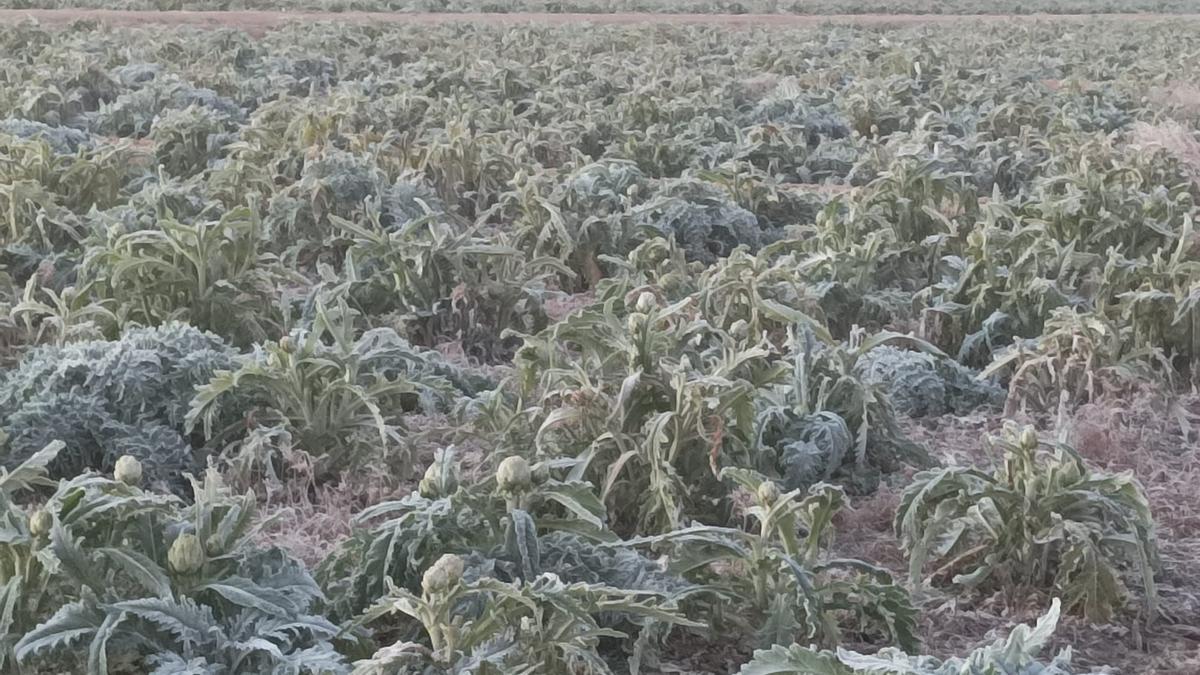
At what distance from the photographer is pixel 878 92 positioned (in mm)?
12336

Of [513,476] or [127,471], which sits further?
[513,476]

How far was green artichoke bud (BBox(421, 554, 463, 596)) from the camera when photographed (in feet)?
8.34

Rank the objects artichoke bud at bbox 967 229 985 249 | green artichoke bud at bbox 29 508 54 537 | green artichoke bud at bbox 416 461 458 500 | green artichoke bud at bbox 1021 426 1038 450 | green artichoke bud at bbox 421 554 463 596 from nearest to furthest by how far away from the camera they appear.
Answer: green artichoke bud at bbox 421 554 463 596
green artichoke bud at bbox 29 508 54 537
green artichoke bud at bbox 416 461 458 500
green artichoke bud at bbox 1021 426 1038 450
artichoke bud at bbox 967 229 985 249

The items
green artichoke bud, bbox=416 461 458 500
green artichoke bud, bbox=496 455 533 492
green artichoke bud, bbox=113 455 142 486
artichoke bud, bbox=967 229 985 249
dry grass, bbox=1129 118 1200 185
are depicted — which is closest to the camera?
green artichoke bud, bbox=113 455 142 486

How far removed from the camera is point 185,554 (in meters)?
2.70

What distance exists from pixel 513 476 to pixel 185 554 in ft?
2.41

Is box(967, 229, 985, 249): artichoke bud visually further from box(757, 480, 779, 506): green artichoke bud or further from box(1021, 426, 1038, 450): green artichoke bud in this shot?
box(757, 480, 779, 506): green artichoke bud

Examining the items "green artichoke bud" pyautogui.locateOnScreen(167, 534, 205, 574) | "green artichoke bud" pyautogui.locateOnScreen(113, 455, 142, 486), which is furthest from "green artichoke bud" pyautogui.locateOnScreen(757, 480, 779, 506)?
"green artichoke bud" pyautogui.locateOnScreen(113, 455, 142, 486)

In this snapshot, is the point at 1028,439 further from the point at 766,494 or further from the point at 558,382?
the point at 558,382

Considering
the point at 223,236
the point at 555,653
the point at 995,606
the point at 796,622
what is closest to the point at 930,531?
the point at 995,606

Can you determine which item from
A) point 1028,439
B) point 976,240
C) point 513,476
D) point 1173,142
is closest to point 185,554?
point 513,476

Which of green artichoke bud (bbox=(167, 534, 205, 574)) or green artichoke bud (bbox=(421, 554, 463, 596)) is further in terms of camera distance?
green artichoke bud (bbox=(167, 534, 205, 574))

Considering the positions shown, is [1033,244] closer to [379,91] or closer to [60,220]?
[60,220]

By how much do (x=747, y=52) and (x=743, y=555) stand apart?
15.5 m
